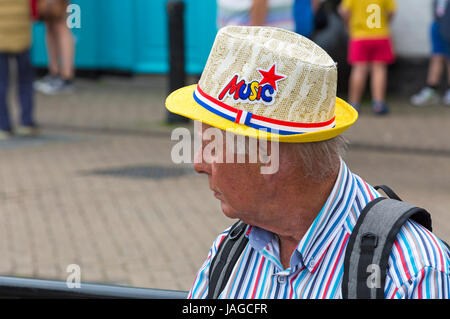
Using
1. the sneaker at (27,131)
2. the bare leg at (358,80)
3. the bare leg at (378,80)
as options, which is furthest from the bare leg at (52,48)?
the bare leg at (378,80)

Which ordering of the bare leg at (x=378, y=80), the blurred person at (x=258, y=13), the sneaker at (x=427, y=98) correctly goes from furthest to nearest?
the sneaker at (x=427, y=98), the bare leg at (x=378, y=80), the blurred person at (x=258, y=13)

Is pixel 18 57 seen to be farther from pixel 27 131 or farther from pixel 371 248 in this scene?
pixel 371 248

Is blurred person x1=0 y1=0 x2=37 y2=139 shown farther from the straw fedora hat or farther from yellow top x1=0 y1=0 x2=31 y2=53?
the straw fedora hat

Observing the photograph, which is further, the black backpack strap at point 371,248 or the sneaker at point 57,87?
the sneaker at point 57,87

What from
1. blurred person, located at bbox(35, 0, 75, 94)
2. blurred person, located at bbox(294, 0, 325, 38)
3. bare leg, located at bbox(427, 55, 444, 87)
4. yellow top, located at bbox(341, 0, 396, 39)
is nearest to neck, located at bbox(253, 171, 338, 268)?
blurred person, located at bbox(294, 0, 325, 38)

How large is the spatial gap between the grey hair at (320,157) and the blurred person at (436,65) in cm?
925

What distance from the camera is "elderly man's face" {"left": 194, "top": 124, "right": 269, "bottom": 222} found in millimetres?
2025

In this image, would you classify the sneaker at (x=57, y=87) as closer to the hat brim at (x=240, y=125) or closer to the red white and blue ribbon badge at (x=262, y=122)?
the hat brim at (x=240, y=125)

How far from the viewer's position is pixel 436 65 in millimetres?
11547

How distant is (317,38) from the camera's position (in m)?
11.1

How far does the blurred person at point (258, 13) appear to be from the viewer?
7.25 metres

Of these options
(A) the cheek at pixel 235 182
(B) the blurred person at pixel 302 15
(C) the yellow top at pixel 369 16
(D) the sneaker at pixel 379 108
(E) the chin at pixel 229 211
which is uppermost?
(A) the cheek at pixel 235 182

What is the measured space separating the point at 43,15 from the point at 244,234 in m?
10.6
